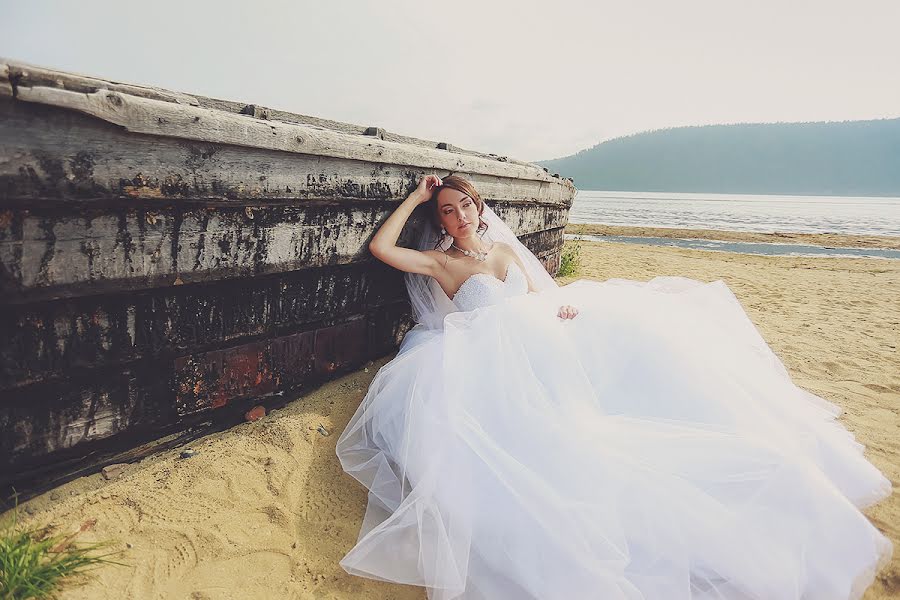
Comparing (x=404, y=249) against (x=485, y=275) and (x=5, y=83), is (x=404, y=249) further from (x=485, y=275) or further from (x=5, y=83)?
(x=5, y=83)

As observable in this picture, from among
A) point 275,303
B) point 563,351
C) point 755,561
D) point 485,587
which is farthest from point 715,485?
point 275,303

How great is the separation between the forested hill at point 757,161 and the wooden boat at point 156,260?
134364 mm

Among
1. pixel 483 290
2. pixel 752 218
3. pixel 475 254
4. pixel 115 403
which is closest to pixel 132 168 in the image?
pixel 115 403

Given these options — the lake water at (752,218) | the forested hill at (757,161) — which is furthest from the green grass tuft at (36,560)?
the forested hill at (757,161)

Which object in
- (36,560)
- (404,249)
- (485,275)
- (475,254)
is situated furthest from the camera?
(475,254)

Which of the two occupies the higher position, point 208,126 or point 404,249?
point 208,126

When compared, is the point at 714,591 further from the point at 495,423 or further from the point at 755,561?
the point at 495,423

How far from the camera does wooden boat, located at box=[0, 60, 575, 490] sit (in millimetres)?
1396

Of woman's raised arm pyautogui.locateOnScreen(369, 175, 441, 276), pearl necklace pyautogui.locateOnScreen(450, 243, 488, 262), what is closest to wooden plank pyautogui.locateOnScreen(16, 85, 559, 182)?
woman's raised arm pyautogui.locateOnScreen(369, 175, 441, 276)

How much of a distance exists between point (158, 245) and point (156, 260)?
59 millimetres

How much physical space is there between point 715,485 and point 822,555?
14.8 inches

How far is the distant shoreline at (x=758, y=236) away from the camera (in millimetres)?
16734

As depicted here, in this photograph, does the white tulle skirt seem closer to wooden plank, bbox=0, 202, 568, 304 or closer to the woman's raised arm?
the woman's raised arm

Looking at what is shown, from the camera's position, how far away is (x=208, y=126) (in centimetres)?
168
